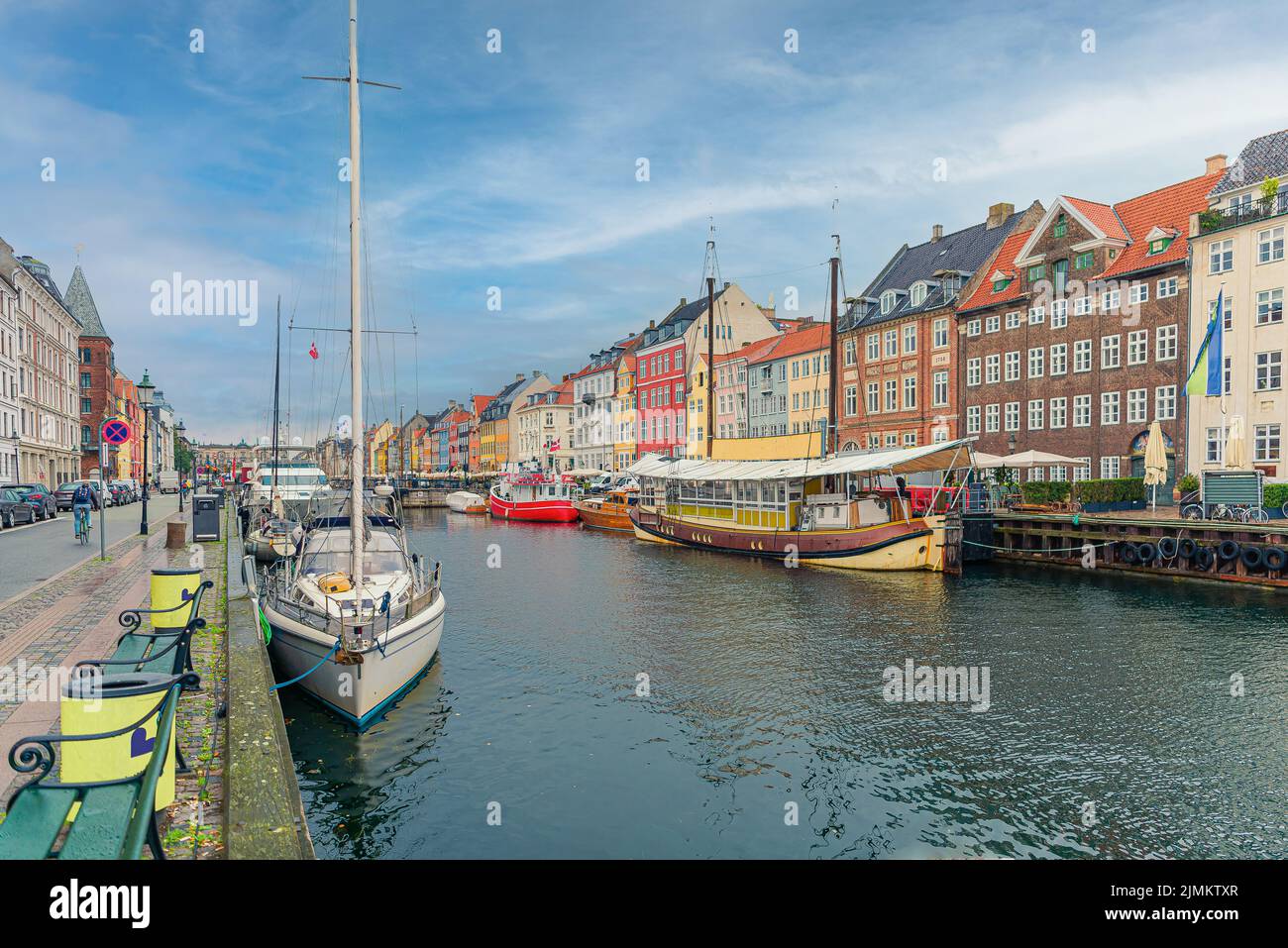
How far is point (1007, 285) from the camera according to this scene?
51.4 metres

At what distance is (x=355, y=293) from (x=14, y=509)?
30674 mm

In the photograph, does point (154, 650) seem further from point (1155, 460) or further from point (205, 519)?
point (1155, 460)

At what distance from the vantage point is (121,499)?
2386 inches

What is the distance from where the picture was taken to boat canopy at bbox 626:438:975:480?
107ft

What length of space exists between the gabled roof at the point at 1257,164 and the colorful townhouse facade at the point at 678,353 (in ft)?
135

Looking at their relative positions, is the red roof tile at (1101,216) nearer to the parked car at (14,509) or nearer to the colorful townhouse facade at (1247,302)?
the colorful townhouse facade at (1247,302)

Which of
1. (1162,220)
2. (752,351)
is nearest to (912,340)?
(1162,220)

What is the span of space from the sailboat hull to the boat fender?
1055 inches

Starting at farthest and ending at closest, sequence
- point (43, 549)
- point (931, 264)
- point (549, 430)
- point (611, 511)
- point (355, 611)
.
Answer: point (549, 430)
point (931, 264)
point (611, 511)
point (43, 549)
point (355, 611)

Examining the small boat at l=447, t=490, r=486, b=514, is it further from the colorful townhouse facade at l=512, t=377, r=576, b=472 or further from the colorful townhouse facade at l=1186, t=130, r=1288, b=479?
the colorful townhouse facade at l=1186, t=130, r=1288, b=479

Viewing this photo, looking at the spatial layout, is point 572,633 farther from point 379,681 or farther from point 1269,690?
point 1269,690
